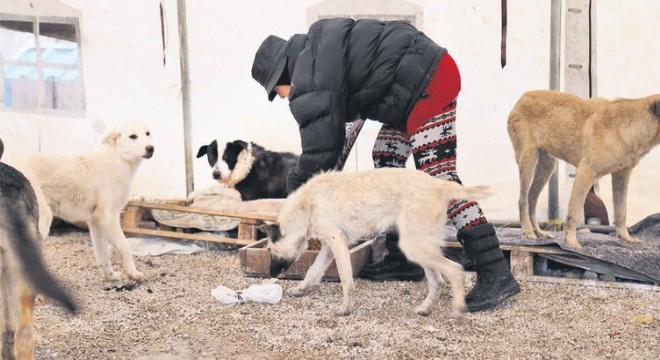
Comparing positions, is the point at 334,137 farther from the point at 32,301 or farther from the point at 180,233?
the point at 180,233

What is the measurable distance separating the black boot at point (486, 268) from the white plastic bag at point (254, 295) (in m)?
1.21

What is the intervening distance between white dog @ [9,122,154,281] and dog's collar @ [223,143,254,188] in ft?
4.78

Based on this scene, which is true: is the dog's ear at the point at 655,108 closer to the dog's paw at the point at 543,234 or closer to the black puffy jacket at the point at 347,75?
the dog's paw at the point at 543,234

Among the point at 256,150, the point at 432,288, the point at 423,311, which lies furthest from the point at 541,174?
the point at 256,150

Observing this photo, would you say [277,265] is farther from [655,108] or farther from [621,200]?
[655,108]

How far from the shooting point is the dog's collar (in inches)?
257

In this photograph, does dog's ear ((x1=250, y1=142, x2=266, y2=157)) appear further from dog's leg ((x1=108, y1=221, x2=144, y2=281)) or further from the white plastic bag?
the white plastic bag

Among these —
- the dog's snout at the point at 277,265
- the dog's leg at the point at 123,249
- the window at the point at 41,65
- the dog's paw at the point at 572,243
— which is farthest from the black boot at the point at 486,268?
the window at the point at 41,65

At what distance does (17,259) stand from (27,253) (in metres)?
0.07

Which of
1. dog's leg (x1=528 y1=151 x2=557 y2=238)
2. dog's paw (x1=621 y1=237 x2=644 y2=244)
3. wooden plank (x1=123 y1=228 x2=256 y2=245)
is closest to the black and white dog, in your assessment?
wooden plank (x1=123 y1=228 x2=256 y2=245)

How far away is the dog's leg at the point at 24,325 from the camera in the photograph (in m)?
2.83

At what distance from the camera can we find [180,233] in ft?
20.4

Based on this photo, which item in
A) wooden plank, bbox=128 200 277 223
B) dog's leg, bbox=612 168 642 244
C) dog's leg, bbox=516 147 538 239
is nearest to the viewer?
dog's leg, bbox=612 168 642 244

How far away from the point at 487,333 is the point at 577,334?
489 mm
